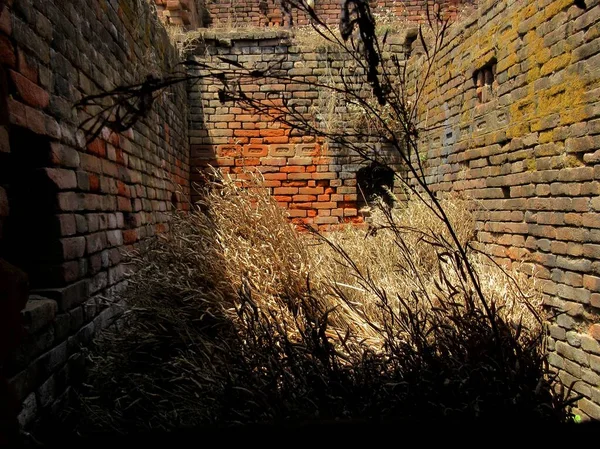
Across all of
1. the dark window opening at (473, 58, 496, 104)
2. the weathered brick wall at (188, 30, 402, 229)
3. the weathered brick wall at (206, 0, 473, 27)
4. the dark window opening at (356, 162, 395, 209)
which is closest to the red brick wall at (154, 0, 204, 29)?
the weathered brick wall at (188, 30, 402, 229)

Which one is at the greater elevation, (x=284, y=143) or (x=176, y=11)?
(x=176, y=11)

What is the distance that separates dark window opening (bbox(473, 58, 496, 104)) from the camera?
4.87 m

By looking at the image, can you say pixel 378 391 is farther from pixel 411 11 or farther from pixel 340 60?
pixel 411 11

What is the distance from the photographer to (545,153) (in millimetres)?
3811

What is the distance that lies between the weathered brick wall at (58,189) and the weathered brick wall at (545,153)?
8.31 ft

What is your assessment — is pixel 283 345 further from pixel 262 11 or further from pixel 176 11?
pixel 262 11

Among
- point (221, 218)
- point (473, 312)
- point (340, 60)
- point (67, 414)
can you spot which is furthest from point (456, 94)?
point (67, 414)

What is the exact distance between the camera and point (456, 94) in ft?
18.8

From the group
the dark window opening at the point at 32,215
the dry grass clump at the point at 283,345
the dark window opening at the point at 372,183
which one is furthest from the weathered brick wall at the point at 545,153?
the dark window opening at the point at 32,215

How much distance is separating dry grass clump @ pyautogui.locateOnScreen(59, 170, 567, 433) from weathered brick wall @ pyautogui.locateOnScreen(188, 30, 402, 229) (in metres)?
3.48

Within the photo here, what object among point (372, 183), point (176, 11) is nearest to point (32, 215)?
point (372, 183)

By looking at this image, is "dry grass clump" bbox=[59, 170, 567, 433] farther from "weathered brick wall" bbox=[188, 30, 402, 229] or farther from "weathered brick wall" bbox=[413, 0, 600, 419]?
"weathered brick wall" bbox=[188, 30, 402, 229]

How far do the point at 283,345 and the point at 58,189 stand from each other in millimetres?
1540

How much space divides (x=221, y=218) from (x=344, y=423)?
3.31m
